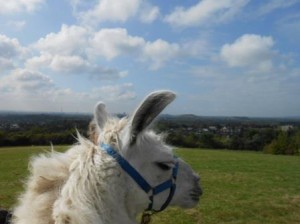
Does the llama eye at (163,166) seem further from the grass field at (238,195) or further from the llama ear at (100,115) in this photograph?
the grass field at (238,195)

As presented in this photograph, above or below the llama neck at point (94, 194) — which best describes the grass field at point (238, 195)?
below

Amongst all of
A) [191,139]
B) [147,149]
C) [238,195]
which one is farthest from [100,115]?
[191,139]

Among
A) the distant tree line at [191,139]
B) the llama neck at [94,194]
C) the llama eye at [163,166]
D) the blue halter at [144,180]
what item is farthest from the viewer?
the distant tree line at [191,139]

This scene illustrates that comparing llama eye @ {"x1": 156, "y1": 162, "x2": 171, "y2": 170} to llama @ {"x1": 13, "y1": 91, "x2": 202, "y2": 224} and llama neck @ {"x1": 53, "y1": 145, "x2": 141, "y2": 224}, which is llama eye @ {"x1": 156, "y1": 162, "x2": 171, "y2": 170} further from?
llama neck @ {"x1": 53, "y1": 145, "x2": 141, "y2": 224}

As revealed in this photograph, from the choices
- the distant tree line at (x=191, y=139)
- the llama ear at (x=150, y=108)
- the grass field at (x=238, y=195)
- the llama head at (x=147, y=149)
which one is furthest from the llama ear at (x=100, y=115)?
the distant tree line at (x=191, y=139)

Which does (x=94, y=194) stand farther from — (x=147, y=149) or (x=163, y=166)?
(x=163, y=166)

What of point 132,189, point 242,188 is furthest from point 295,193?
point 132,189

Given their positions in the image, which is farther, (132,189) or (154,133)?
(154,133)

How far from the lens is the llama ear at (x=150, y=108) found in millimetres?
2334

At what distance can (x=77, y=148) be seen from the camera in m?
2.67

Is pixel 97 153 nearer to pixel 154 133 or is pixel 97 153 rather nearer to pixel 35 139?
pixel 154 133

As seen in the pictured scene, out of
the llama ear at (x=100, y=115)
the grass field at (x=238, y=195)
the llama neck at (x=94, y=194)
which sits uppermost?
the llama ear at (x=100, y=115)

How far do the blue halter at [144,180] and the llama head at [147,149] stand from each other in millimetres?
28

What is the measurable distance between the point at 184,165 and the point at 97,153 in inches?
36.0
